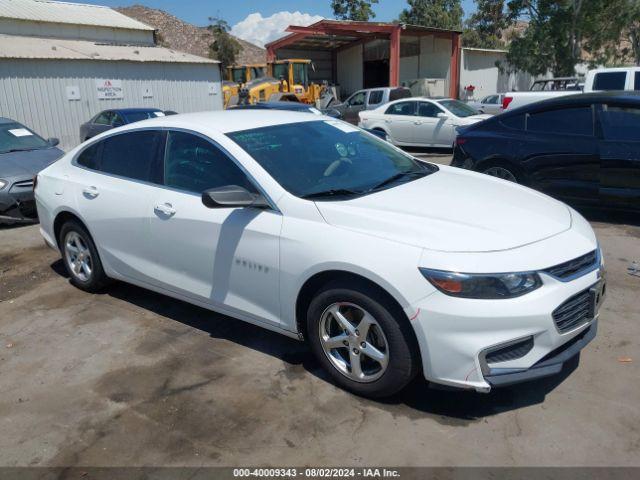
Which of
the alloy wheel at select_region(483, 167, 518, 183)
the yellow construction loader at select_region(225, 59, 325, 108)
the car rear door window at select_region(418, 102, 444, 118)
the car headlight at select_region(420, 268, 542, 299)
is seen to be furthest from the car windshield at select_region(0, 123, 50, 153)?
the yellow construction loader at select_region(225, 59, 325, 108)

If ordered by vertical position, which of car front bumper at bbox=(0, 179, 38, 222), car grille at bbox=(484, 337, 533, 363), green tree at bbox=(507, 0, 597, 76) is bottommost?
car front bumper at bbox=(0, 179, 38, 222)

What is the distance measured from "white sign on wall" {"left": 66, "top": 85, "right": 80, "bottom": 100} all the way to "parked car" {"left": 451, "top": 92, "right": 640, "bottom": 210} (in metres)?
14.0

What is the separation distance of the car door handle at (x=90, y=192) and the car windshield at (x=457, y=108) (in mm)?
10415

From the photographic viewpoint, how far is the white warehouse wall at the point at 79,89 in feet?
51.9

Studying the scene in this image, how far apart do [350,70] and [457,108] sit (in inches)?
1006

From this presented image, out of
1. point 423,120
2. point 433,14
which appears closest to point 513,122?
point 423,120

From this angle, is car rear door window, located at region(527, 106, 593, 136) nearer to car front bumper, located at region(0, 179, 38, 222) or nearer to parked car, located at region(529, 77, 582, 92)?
car front bumper, located at region(0, 179, 38, 222)

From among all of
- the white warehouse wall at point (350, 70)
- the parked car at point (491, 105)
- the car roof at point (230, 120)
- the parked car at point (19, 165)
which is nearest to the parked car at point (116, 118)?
the parked car at point (19, 165)

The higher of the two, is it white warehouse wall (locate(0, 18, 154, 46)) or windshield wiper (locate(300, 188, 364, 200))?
white warehouse wall (locate(0, 18, 154, 46))

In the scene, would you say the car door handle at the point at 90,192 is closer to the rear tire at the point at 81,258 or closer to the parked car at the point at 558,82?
the rear tire at the point at 81,258

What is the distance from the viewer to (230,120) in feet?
13.6

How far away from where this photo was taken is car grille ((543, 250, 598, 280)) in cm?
292

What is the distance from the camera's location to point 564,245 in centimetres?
307

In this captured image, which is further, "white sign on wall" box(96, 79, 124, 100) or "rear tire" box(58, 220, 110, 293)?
"white sign on wall" box(96, 79, 124, 100)
